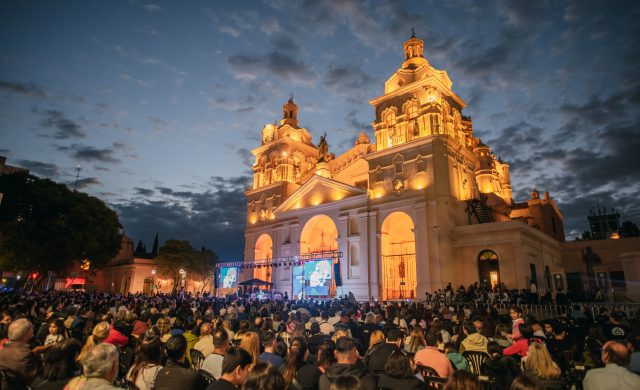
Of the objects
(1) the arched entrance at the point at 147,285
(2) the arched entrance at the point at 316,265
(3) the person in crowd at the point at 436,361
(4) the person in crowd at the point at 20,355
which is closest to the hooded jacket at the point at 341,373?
(3) the person in crowd at the point at 436,361

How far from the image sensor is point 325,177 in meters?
36.8

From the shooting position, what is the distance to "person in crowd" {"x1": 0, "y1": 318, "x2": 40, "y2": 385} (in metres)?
4.87

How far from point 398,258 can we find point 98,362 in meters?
30.9

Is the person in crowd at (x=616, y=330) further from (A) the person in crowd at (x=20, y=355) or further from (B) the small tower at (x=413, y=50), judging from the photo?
(B) the small tower at (x=413, y=50)

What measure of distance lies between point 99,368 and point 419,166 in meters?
29.5

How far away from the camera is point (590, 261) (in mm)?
37375

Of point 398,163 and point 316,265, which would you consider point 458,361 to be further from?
point 398,163

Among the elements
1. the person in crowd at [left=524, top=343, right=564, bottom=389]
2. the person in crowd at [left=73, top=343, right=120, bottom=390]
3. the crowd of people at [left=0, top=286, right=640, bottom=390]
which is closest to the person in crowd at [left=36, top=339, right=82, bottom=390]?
the crowd of people at [left=0, top=286, right=640, bottom=390]

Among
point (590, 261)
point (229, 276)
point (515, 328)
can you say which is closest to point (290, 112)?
point (229, 276)

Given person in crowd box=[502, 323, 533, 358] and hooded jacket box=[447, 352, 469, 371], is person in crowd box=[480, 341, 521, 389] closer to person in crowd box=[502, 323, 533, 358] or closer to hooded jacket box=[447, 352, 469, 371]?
hooded jacket box=[447, 352, 469, 371]

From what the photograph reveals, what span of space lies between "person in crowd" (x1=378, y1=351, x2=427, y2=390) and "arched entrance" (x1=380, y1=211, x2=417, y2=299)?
2619 centimetres

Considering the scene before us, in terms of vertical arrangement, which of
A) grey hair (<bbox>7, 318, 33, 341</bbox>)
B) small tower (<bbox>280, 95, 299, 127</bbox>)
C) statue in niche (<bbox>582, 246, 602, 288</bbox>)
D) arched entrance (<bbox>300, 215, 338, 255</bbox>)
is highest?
small tower (<bbox>280, 95, 299, 127</bbox>)

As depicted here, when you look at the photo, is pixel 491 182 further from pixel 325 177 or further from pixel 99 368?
Answer: pixel 99 368

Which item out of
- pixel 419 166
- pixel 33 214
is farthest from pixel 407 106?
pixel 33 214
